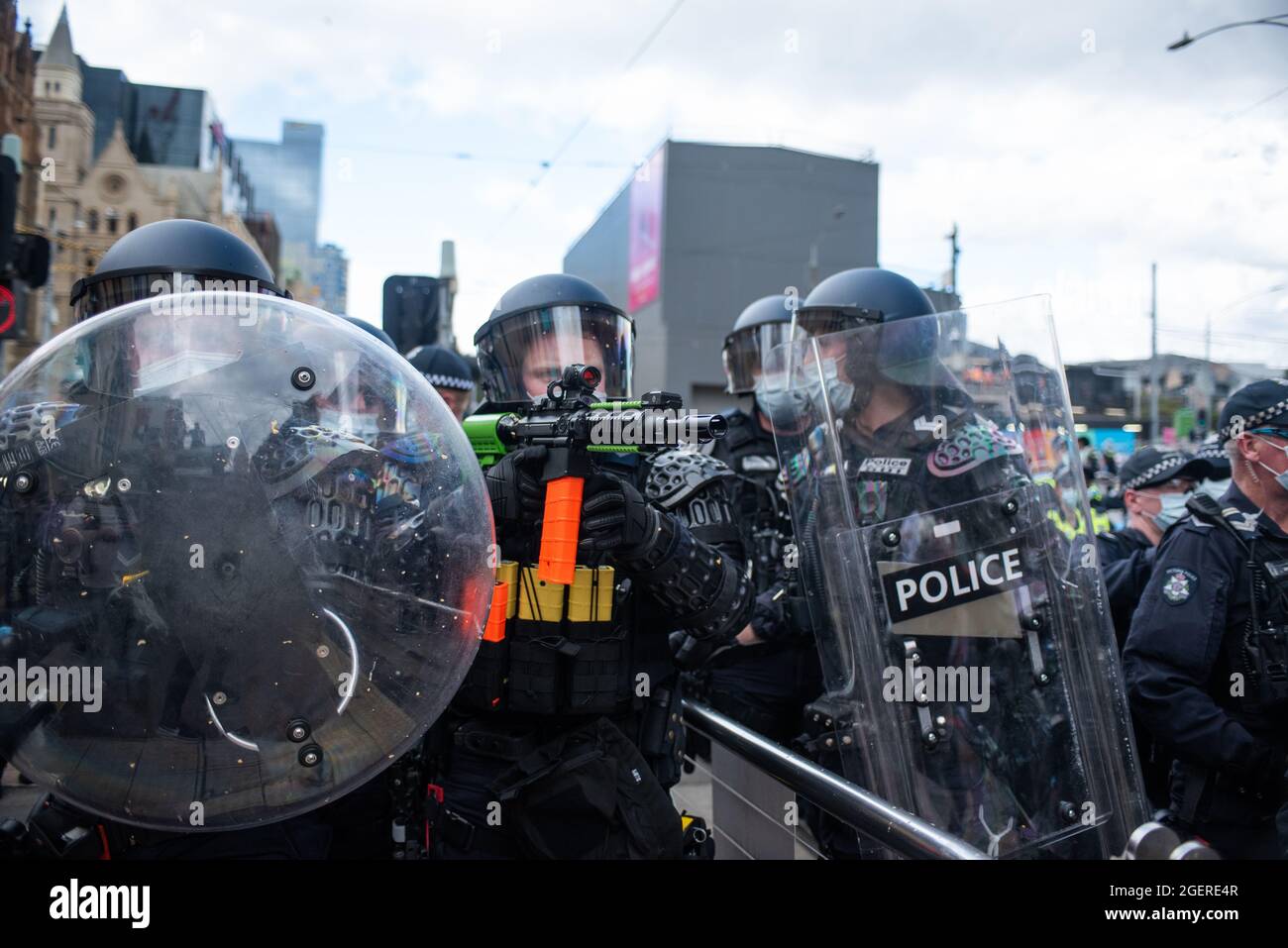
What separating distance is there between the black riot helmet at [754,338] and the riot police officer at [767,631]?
0.82 meters

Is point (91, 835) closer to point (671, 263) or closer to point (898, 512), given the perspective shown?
point (898, 512)

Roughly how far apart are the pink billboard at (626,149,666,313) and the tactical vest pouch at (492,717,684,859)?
2421 centimetres

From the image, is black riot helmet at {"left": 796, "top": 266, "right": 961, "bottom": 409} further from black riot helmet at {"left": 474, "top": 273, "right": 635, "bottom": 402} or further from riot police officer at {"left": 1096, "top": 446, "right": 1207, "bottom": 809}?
riot police officer at {"left": 1096, "top": 446, "right": 1207, "bottom": 809}

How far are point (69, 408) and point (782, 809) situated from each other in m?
2.01

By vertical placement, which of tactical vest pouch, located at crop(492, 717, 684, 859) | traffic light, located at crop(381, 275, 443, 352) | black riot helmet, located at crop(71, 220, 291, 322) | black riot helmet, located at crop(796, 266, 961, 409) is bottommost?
tactical vest pouch, located at crop(492, 717, 684, 859)

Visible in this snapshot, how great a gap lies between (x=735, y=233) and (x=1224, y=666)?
2467 centimetres

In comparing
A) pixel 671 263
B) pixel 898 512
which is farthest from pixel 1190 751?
pixel 671 263

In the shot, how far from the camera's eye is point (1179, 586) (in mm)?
2373

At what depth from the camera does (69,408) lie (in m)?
1.40

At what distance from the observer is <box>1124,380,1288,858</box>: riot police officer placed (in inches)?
88.4

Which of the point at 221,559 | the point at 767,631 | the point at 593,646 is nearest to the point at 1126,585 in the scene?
the point at 767,631

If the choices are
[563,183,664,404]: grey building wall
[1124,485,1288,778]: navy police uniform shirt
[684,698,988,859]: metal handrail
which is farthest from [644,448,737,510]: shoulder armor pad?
[563,183,664,404]: grey building wall

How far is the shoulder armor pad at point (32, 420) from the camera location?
1.38m
